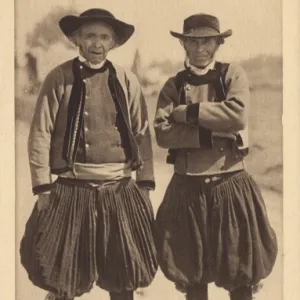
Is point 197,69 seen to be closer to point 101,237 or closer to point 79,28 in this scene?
point 79,28

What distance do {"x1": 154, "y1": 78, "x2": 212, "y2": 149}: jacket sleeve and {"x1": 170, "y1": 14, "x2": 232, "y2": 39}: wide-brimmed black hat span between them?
5.1 inches

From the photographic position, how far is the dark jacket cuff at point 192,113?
81.1 inches

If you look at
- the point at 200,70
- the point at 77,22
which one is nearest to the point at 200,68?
the point at 200,70

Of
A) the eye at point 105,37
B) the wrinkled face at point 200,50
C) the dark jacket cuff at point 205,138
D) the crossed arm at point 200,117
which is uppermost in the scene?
the eye at point 105,37

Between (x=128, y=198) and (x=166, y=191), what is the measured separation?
0.11m

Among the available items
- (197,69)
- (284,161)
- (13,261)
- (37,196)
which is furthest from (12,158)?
(284,161)

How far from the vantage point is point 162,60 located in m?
2.10

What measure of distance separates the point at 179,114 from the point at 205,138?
0.09m

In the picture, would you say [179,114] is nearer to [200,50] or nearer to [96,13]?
[200,50]

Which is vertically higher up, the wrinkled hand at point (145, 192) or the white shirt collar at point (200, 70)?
the white shirt collar at point (200, 70)

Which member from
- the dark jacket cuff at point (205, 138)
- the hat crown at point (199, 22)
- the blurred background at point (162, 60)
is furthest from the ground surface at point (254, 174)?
the hat crown at point (199, 22)

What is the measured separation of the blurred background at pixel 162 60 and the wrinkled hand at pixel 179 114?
2.4 inches

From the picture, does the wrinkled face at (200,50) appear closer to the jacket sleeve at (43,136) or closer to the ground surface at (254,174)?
the ground surface at (254,174)

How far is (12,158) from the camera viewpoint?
2.06 meters
